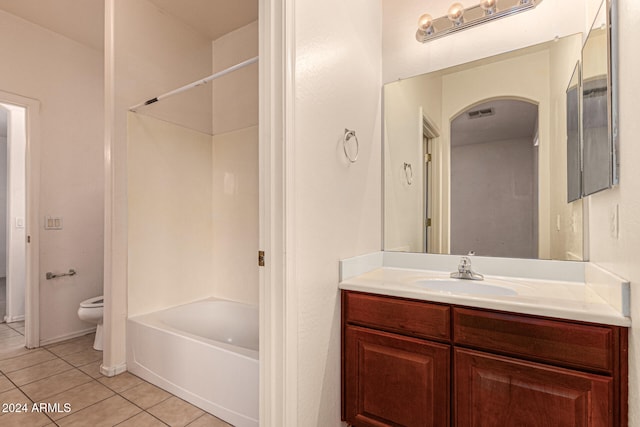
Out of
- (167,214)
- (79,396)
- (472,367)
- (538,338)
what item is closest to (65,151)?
(167,214)

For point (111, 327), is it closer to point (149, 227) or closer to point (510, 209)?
point (149, 227)

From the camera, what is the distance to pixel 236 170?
2.72m

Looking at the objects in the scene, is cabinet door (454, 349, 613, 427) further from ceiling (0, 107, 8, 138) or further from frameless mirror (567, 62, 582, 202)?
ceiling (0, 107, 8, 138)

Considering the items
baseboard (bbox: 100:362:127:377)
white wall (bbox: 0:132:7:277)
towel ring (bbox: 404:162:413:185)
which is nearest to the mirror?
towel ring (bbox: 404:162:413:185)

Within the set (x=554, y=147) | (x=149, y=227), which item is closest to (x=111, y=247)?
(x=149, y=227)

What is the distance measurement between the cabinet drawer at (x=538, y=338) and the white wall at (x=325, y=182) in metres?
0.58

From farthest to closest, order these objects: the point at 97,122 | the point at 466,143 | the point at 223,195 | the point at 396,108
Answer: the point at 97,122 < the point at 223,195 < the point at 396,108 < the point at 466,143

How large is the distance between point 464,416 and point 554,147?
1.33m

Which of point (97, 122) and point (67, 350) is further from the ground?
point (97, 122)

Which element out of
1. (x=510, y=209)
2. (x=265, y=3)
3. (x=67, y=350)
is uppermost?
(x=265, y=3)

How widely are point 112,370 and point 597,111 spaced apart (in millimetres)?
3080

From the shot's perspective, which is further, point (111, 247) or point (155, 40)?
point (155, 40)

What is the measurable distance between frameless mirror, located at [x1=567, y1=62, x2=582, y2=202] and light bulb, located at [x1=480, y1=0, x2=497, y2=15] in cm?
52

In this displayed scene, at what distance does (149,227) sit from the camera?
238 centimetres
